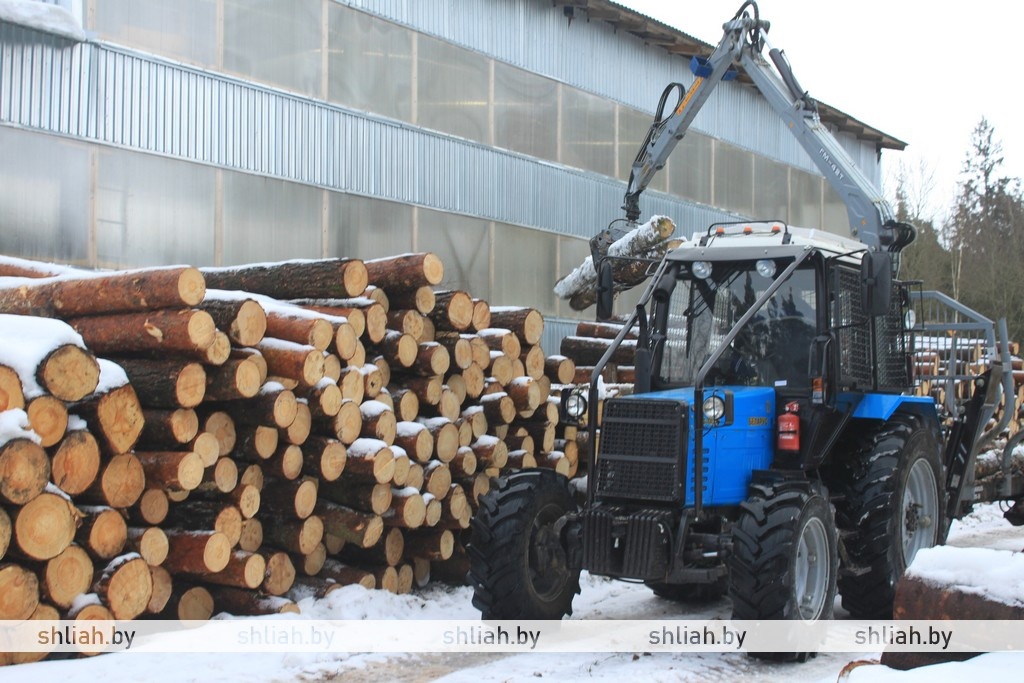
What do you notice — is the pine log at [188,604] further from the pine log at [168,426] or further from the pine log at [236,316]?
the pine log at [236,316]

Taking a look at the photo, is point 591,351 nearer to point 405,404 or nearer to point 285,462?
point 405,404

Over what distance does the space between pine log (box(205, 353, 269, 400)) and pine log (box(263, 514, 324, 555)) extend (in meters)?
1.23

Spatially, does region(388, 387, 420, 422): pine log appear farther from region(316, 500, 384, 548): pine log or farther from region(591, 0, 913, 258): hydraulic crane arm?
region(591, 0, 913, 258): hydraulic crane arm

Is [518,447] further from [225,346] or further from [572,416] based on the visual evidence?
[225,346]

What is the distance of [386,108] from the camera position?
15984 millimetres

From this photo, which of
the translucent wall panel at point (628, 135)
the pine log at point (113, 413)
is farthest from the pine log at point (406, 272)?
the translucent wall panel at point (628, 135)

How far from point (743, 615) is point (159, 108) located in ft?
29.9

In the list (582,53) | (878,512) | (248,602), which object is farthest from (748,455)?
(582,53)

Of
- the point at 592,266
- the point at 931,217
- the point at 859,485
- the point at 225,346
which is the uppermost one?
the point at 931,217

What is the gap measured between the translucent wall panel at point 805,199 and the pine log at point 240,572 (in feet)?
67.4

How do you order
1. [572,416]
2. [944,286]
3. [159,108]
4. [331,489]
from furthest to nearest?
[944,286] < [159,108] < [331,489] < [572,416]

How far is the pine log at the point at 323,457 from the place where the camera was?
910 cm

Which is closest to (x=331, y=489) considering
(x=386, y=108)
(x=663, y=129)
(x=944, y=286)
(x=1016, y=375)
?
(x=663, y=129)

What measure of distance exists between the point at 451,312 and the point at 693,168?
43.5ft
